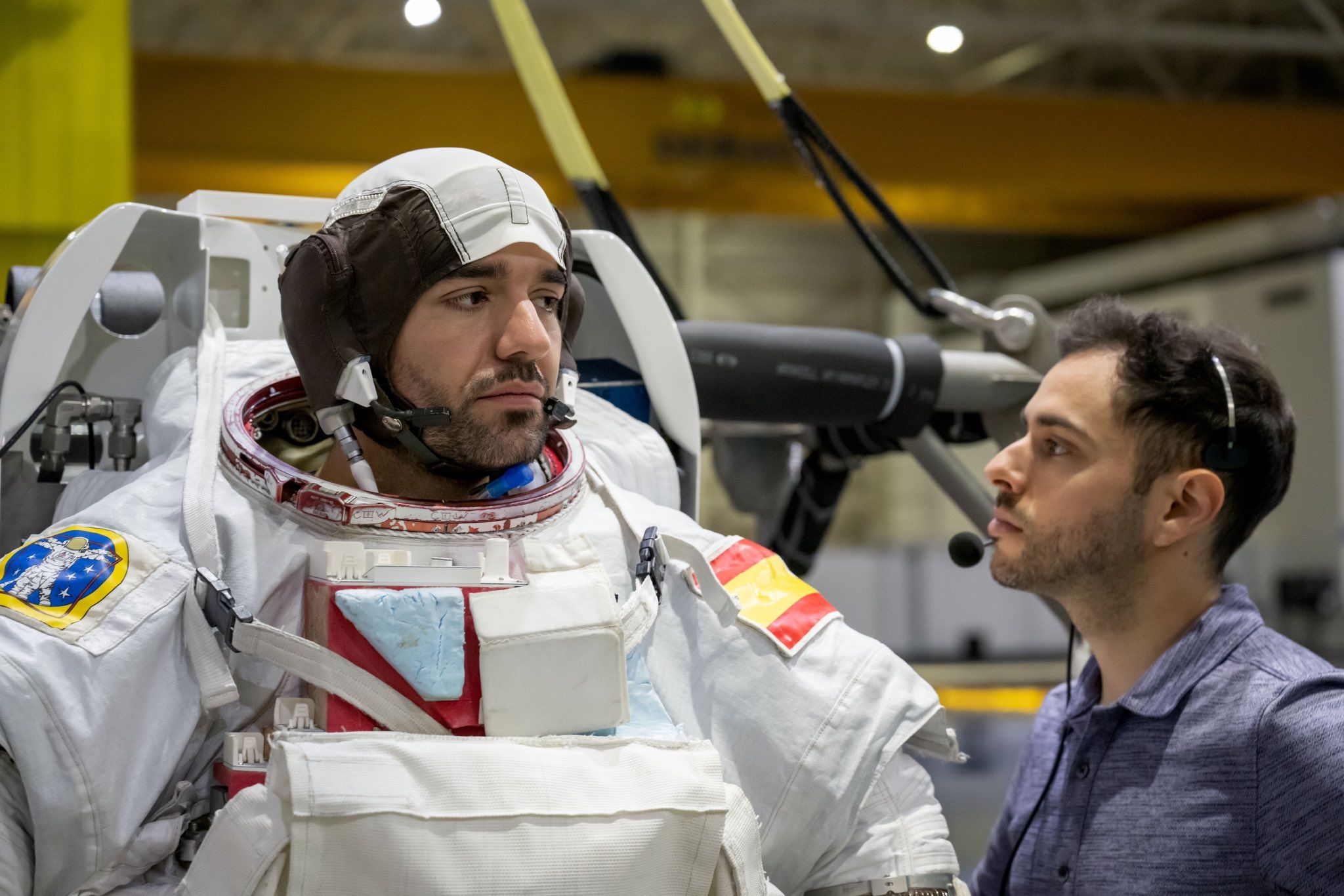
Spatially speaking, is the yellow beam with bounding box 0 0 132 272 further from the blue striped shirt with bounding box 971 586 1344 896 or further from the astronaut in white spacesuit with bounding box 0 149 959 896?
the blue striped shirt with bounding box 971 586 1344 896

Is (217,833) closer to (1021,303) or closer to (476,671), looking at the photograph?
(476,671)

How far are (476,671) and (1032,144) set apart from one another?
8.32 meters

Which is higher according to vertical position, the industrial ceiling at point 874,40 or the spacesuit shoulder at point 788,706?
the industrial ceiling at point 874,40

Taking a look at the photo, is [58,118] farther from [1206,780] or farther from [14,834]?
[1206,780]

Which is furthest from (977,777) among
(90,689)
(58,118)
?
(90,689)

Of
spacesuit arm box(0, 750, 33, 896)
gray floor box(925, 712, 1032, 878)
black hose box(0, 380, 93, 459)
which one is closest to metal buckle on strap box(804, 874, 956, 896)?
spacesuit arm box(0, 750, 33, 896)

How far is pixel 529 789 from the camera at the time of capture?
3.81 feet

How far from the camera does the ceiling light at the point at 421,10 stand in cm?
188

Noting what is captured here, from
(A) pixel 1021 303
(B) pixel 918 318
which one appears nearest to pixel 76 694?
(A) pixel 1021 303

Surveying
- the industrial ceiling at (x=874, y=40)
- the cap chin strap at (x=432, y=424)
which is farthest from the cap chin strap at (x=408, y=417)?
the industrial ceiling at (x=874, y=40)

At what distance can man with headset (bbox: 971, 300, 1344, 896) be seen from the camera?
1.60 meters

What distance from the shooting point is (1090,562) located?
5.73 feet

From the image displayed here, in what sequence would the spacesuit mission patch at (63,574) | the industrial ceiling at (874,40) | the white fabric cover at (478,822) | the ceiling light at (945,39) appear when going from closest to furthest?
1. the white fabric cover at (478,822)
2. the spacesuit mission patch at (63,574)
3. the ceiling light at (945,39)
4. the industrial ceiling at (874,40)

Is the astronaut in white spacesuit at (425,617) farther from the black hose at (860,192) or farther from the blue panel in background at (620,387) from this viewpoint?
the black hose at (860,192)
